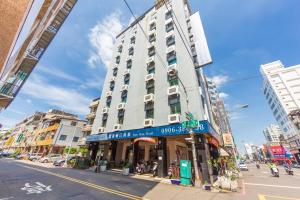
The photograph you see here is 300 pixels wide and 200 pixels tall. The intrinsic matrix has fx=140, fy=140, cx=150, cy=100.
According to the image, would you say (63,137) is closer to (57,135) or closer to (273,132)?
(57,135)

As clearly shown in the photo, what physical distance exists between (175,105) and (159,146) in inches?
192

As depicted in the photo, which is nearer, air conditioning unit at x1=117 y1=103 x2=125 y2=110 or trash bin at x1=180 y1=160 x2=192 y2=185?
trash bin at x1=180 y1=160 x2=192 y2=185

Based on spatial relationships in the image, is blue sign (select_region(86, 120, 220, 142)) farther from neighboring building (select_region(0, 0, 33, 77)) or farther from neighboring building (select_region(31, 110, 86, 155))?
neighboring building (select_region(31, 110, 86, 155))

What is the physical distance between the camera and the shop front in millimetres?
12921

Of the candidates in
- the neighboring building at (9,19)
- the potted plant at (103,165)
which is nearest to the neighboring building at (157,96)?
the potted plant at (103,165)

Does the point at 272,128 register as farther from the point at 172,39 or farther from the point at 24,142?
the point at 24,142

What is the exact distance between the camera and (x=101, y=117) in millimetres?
24391

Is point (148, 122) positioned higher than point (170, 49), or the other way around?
point (170, 49)

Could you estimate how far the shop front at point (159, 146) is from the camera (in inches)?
509

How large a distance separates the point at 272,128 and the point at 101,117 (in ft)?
532

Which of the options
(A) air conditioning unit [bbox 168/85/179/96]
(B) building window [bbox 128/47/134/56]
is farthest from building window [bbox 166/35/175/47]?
(B) building window [bbox 128/47/134/56]

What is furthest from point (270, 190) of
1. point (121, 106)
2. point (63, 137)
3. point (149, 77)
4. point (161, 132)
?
point (63, 137)

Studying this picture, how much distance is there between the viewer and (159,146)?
605 inches

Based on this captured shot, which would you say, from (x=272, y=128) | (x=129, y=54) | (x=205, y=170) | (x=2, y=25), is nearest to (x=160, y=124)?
(x=205, y=170)
